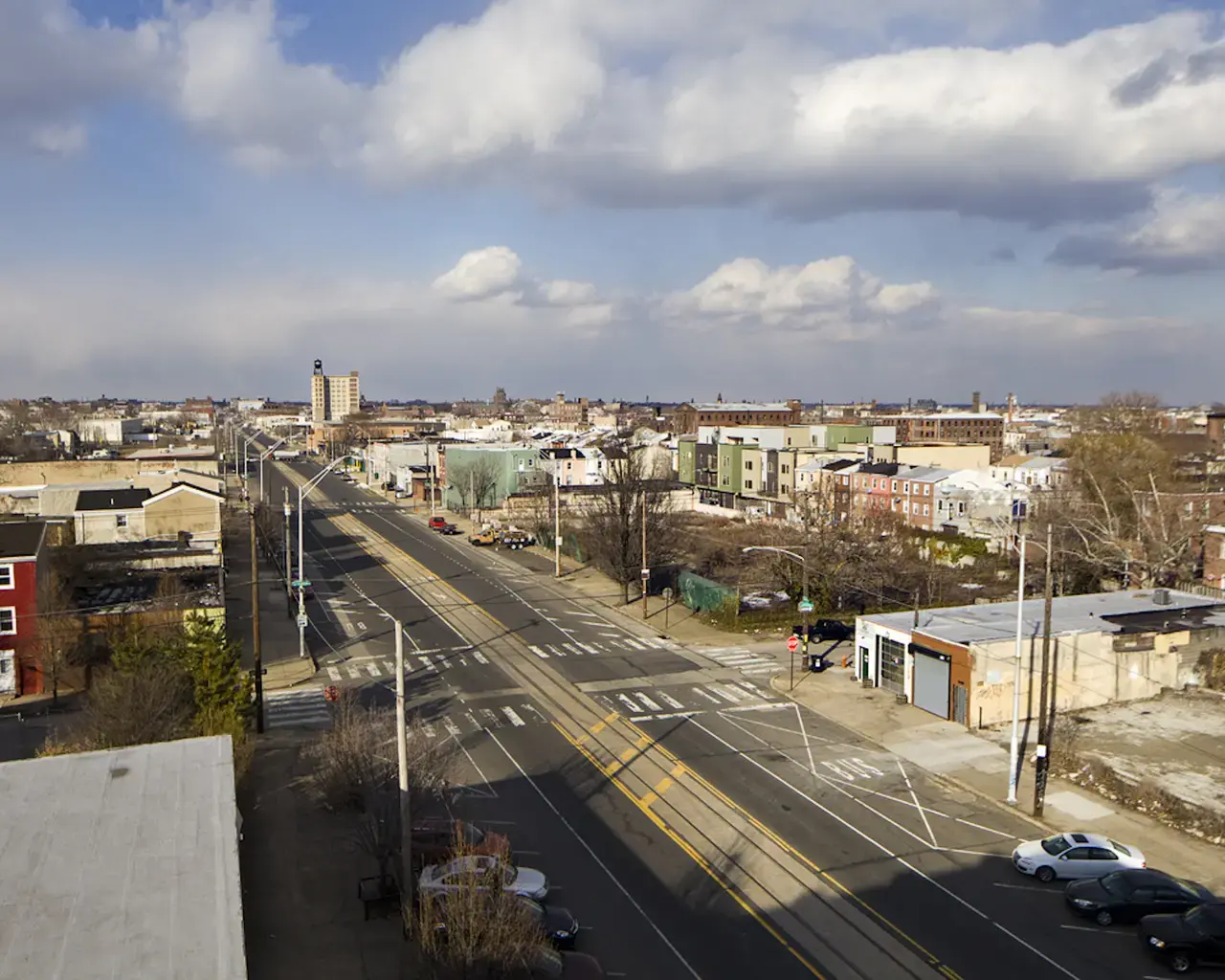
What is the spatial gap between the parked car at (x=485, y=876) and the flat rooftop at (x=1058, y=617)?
19401 millimetres

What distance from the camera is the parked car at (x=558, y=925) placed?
18.1 m

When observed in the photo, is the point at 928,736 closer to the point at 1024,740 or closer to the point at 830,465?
the point at 1024,740

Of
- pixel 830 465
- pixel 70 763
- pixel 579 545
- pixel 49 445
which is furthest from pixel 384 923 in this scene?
pixel 49 445

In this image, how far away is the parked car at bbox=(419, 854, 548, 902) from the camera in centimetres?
1495

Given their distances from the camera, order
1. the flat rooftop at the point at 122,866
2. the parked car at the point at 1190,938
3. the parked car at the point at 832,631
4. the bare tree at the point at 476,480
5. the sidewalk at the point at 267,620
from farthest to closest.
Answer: the bare tree at the point at 476,480, the parked car at the point at 832,631, the sidewalk at the point at 267,620, the parked car at the point at 1190,938, the flat rooftop at the point at 122,866

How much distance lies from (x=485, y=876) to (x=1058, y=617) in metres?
30.0

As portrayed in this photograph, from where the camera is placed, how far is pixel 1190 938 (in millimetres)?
17797

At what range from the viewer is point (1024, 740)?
30609mm

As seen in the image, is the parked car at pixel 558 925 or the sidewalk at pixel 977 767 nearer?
the parked car at pixel 558 925

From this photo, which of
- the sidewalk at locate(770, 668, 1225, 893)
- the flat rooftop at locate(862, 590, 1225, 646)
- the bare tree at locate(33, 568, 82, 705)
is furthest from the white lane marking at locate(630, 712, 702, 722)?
the bare tree at locate(33, 568, 82, 705)

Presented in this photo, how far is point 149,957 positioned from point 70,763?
832 centimetres

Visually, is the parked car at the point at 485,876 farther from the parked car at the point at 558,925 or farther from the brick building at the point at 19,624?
the brick building at the point at 19,624

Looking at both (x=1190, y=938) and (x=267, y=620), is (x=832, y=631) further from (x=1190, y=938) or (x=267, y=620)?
(x=267, y=620)

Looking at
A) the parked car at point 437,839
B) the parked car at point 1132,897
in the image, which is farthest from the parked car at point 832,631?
the parked car at point 437,839
